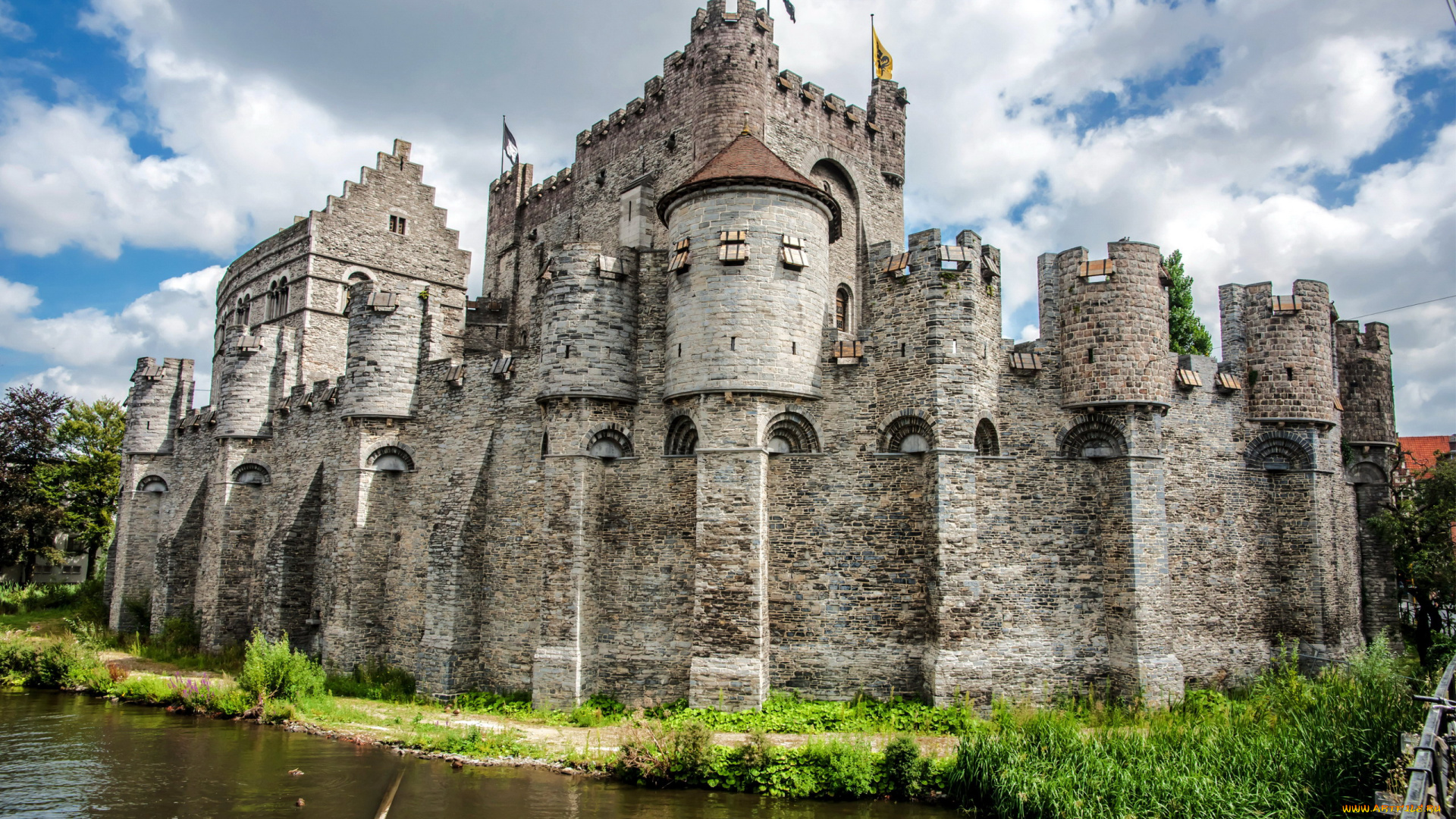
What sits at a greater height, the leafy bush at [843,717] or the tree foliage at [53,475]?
the tree foliage at [53,475]

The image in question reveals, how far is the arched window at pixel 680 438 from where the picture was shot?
18359mm

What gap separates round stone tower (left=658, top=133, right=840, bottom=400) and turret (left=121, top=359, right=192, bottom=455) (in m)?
26.0

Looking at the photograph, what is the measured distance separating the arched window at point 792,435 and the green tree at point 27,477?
36.2 metres

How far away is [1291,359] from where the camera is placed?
64.9ft

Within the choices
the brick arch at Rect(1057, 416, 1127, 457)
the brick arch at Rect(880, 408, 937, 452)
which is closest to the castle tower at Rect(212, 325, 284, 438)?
the brick arch at Rect(880, 408, 937, 452)

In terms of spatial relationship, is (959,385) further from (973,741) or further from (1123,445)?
(973,741)

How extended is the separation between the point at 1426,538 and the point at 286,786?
25128mm

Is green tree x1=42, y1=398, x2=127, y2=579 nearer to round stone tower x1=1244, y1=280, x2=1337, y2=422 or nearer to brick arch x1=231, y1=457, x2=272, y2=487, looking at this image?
brick arch x1=231, y1=457, x2=272, y2=487

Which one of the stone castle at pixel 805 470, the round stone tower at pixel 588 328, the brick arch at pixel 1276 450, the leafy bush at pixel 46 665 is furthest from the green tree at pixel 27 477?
the brick arch at pixel 1276 450

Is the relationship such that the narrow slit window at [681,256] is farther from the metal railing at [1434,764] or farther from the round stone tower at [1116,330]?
the metal railing at [1434,764]

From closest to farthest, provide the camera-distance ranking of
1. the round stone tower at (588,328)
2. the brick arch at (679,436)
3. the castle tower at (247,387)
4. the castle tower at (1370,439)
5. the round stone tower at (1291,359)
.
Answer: the brick arch at (679,436), the round stone tower at (588,328), the round stone tower at (1291,359), the castle tower at (1370,439), the castle tower at (247,387)

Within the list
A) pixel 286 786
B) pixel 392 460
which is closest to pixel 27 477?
pixel 392 460

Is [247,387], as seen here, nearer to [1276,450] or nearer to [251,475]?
[251,475]

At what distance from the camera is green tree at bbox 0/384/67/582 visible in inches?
1469
